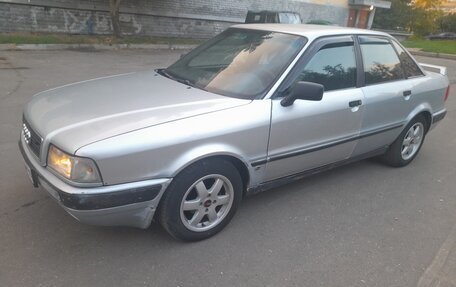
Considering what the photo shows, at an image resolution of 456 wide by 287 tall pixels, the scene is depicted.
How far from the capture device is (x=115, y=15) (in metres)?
15.2

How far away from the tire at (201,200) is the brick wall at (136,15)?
14.2 meters

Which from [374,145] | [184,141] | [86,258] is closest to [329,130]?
[374,145]

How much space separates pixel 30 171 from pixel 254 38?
7.13 ft

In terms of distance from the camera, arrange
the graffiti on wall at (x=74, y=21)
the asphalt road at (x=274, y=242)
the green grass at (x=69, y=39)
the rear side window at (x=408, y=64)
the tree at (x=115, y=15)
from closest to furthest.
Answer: the asphalt road at (x=274, y=242) → the rear side window at (x=408, y=64) → the green grass at (x=69, y=39) → the graffiti on wall at (x=74, y=21) → the tree at (x=115, y=15)

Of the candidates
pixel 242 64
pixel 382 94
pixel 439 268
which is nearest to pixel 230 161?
pixel 242 64

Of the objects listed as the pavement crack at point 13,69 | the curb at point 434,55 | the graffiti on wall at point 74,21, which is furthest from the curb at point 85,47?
the curb at point 434,55

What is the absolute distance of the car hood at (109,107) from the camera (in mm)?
2553

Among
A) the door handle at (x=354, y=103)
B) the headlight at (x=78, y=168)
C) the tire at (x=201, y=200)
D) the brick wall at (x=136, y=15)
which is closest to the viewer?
the headlight at (x=78, y=168)

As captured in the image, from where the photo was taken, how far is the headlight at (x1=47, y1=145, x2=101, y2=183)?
2.40 meters

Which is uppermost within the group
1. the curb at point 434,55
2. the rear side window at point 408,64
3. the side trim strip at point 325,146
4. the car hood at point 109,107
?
the rear side window at point 408,64

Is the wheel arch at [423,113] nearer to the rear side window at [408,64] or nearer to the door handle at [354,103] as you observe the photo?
the rear side window at [408,64]

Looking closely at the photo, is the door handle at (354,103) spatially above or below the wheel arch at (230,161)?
above

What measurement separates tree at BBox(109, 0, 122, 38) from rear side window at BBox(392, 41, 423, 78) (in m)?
12.7

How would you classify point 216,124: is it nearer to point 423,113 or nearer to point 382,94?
point 382,94
